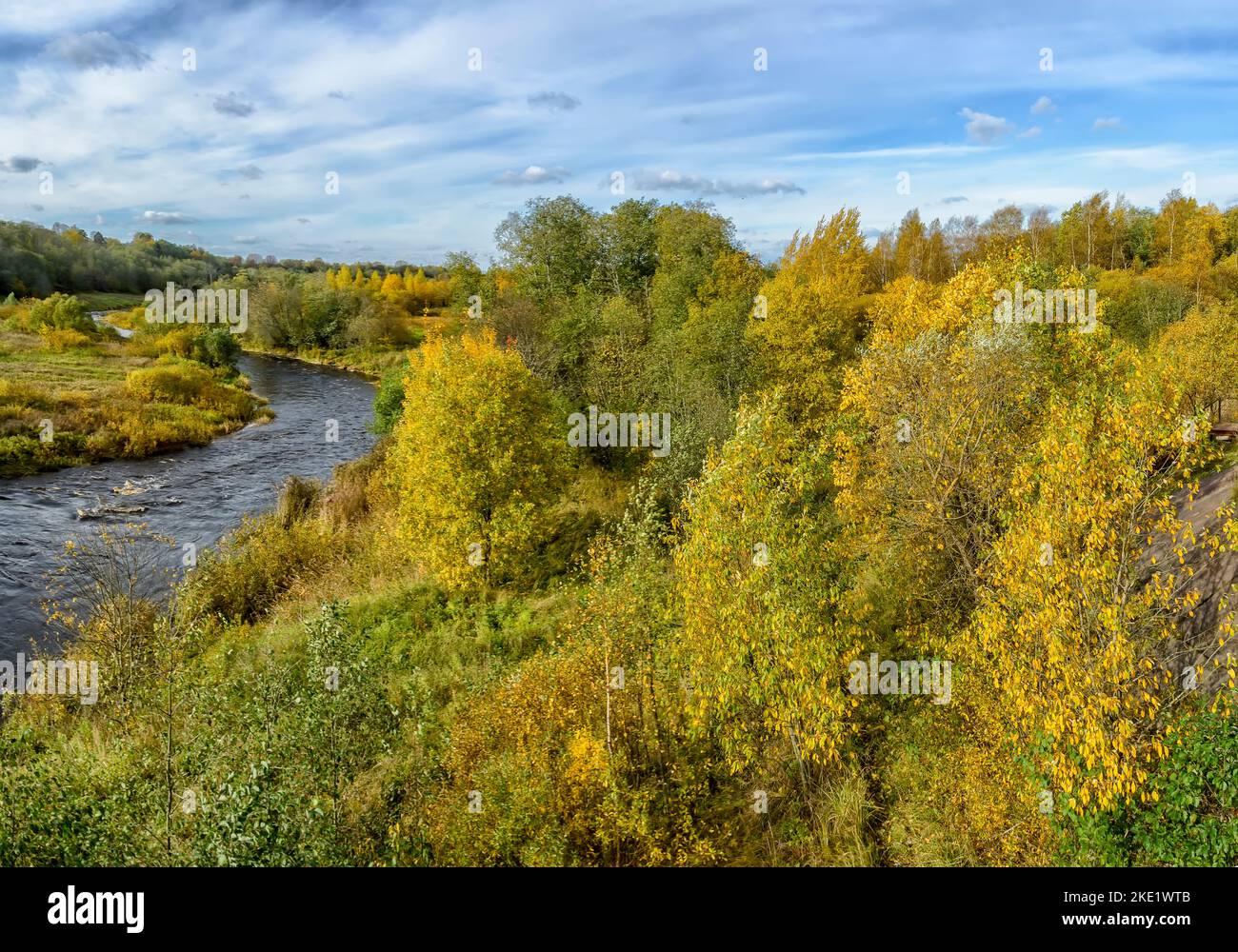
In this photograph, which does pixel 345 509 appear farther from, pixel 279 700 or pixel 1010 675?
pixel 1010 675

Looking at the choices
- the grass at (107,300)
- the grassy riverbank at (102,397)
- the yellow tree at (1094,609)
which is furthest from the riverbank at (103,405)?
the grass at (107,300)

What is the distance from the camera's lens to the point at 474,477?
2731 centimetres

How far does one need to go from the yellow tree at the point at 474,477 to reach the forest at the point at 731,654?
0.13 m

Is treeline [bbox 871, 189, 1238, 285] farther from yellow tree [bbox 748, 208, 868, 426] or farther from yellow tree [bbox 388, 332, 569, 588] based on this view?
yellow tree [bbox 388, 332, 569, 588]

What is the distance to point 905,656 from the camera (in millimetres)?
19469

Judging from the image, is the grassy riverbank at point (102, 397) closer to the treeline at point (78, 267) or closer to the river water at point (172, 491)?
the river water at point (172, 491)

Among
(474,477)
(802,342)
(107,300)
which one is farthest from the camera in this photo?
(107,300)

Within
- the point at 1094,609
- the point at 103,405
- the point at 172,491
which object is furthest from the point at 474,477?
the point at 103,405

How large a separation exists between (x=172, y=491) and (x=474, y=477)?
26688 millimetres

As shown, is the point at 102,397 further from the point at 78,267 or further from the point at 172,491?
the point at 78,267

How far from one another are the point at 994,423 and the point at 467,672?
640 inches

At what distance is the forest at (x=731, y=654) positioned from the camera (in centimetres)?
1225

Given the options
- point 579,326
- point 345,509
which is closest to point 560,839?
point 345,509

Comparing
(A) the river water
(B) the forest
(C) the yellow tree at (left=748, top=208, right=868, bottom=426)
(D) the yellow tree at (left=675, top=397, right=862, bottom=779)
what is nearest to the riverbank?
(A) the river water
